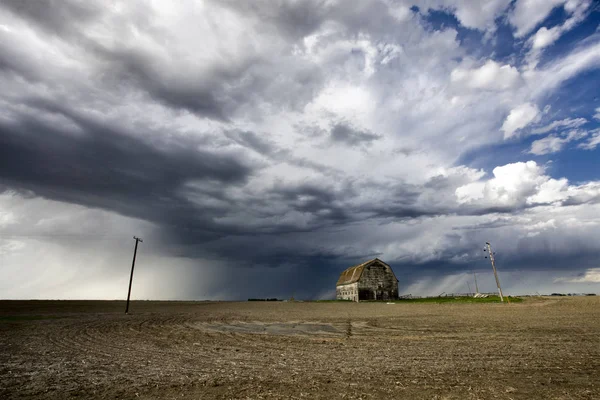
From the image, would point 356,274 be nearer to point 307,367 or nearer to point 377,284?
point 377,284

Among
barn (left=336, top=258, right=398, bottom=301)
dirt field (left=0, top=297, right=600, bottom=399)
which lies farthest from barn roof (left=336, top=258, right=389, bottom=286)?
dirt field (left=0, top=297, right=600, bottom=399)

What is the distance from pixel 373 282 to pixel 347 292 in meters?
9.53

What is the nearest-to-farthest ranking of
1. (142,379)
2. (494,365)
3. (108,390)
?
(108,390) < (142,379) < (494,365)

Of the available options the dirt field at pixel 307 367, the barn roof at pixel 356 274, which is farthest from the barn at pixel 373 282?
the dirt field at pixel 307 367

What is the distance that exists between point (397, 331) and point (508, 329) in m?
6.83

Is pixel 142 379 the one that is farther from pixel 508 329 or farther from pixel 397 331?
pixel 508 329

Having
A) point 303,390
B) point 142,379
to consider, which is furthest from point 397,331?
point 142,379

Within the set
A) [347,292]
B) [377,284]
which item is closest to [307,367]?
[377,284]

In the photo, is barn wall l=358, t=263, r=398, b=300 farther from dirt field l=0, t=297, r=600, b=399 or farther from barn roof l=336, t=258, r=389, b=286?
dirt field l=0, t=297, r=600, b=399

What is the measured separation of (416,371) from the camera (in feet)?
35.2

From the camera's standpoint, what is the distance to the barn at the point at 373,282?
76.1 meters

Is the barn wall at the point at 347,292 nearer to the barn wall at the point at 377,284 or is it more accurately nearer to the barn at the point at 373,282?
the barn at the point at 373,282

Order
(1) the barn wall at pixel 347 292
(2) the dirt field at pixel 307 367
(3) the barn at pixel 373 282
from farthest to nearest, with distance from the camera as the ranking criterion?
(1) the barn wall at pixel 347 292 < (3) the barn at pixel 373 282 < (2) the dirt field at pixel 307 367

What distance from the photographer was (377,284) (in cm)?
7706
